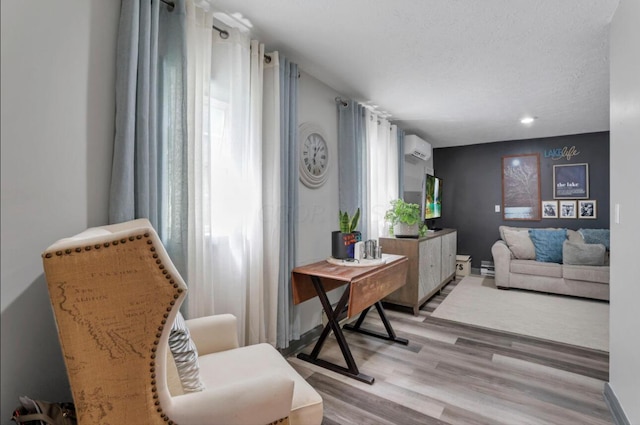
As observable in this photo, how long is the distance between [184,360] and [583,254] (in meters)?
4.98

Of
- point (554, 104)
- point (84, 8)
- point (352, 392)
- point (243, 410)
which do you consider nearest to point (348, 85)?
point (84, 8)

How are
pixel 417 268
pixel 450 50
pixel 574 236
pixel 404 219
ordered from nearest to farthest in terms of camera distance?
1. pixel 450 50
2. pixel 417 268
3. pixel 404 219
4. pixel 574 236

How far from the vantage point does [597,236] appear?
14.3ft

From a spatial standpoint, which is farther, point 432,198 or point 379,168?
point 432,198

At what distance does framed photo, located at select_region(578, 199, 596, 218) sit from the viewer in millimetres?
4766

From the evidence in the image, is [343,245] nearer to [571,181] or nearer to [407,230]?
[407,230]

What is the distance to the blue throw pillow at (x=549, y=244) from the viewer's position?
14.5 ft

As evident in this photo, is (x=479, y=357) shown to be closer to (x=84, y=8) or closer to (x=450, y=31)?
(x=450, y=31)

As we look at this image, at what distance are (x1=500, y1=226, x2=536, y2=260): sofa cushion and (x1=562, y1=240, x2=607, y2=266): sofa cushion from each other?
417 mm

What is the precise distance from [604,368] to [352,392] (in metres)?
1.95

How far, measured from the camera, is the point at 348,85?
2957 millimetres

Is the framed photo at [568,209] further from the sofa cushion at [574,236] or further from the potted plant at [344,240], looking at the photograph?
the potted plant at [344,240]

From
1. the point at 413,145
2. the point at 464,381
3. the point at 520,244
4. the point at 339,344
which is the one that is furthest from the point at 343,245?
the point at 520,244

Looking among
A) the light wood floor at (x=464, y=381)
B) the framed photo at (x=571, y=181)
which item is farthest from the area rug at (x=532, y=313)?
the framed photo at (x=571, y=181)
